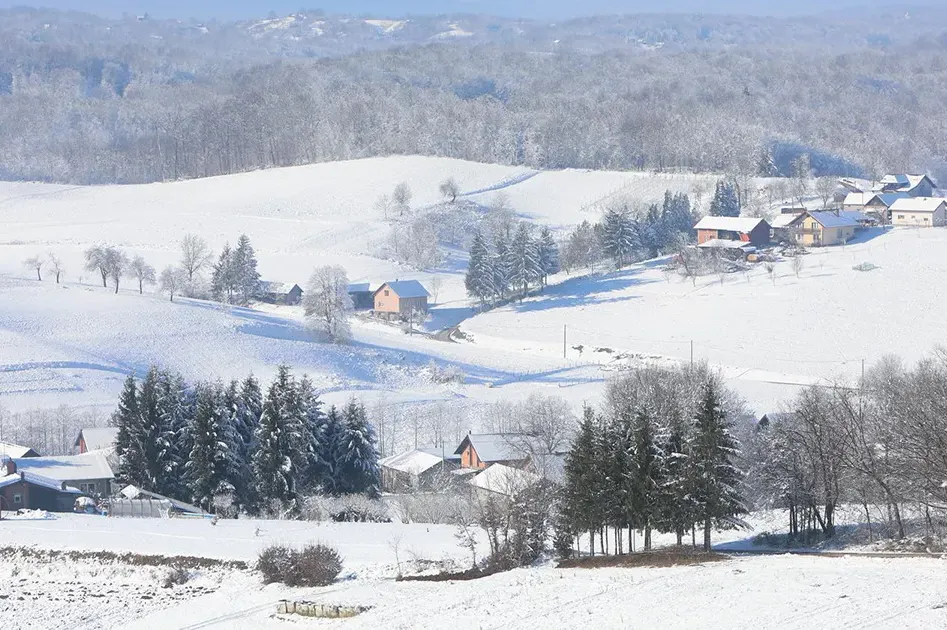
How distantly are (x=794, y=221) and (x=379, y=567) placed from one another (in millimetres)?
54046

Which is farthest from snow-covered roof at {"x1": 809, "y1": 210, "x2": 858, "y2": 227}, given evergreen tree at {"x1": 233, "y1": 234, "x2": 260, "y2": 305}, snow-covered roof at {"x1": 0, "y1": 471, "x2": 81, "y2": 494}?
snow-covered roof at {"x1": 0, "y1": 471, "x2": 81, "y2": 494}

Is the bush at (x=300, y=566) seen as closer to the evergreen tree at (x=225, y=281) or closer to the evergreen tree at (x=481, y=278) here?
the evergreen tree at (x=225, y=281)

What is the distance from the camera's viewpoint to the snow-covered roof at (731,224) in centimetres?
7459

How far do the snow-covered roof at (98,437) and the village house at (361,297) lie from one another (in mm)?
31026

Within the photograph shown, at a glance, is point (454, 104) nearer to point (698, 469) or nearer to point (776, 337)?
point (776, 337)

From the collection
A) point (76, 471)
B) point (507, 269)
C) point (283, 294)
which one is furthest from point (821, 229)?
point (76, 471)

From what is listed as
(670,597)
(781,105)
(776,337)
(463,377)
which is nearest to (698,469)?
(670,597)

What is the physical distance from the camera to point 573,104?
150 m

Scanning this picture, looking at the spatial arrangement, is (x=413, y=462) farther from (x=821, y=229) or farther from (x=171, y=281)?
(x=821, y=229)

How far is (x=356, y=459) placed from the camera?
33.5 m

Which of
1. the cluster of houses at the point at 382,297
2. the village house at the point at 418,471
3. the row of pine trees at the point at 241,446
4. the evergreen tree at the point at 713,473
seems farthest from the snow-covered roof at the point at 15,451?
the cluster of houses at the point at 382,297

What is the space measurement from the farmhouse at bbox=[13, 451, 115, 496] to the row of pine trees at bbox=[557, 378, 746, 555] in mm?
14959

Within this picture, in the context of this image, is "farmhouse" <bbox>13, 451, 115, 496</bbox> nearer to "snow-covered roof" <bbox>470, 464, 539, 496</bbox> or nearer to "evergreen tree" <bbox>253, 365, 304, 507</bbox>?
"evergreen tree" <bbox>253, 365, 304, 507</bbox>

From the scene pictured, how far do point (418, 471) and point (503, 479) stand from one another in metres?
5.51
